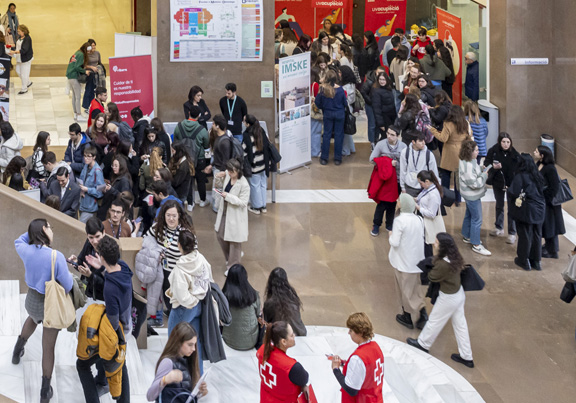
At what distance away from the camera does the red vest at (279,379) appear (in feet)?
20.6

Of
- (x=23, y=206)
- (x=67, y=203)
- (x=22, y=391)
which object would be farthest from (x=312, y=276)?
(x=22, y=391)

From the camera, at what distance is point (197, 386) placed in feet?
18.9

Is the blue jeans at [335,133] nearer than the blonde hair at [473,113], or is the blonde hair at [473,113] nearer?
the blonde hair at [473,113]

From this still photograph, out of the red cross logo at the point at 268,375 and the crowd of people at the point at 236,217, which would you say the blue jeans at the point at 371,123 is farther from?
the red cross logo at the point at 268,375

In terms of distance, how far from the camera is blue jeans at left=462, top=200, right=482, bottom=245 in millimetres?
12109

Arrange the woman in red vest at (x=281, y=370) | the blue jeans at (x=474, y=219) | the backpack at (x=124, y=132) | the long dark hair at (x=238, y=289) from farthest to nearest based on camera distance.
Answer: the backpack at (x=124, y=132) → the blue jeans at (x=474, y=219) → the long dark hair at (x=238, y=289) → the woman in red vest at (x=281, y=370)

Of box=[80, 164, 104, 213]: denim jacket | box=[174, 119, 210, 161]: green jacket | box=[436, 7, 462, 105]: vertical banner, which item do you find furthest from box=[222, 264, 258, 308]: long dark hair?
box=[436, 7, 462, 105]: vertical banner

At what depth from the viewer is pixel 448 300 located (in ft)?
29.8

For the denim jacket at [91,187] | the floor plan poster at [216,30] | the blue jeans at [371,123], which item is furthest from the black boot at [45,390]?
the blue jeans at [371,123]

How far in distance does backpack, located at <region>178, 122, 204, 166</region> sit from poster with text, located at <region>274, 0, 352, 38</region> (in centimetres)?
1205

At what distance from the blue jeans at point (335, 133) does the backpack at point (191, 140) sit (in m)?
3.10

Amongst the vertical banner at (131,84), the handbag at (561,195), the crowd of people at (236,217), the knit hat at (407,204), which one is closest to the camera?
the crowd of people at (236,217)

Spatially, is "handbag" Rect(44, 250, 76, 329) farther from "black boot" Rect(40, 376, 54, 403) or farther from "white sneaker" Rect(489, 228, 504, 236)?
"white sneaker" Rect(489, 228, 504, 236)

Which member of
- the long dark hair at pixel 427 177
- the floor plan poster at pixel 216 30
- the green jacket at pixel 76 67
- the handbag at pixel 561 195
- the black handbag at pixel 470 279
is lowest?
the black handbag at pixel 470 279
